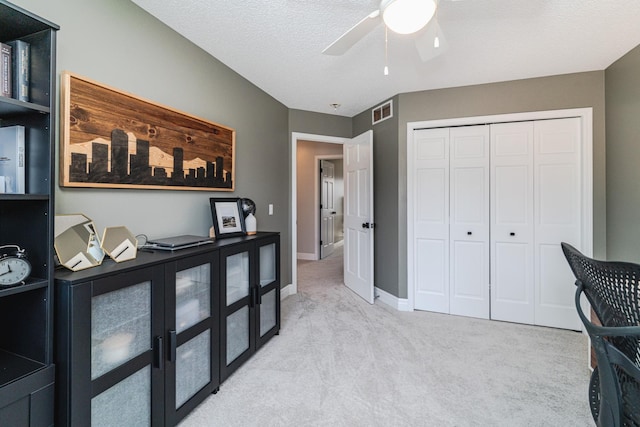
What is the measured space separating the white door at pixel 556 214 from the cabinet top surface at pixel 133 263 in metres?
2.92

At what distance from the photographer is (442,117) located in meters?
3.14

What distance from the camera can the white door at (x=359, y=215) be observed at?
3.50m

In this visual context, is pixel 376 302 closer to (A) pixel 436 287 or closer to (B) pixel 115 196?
(A) pixel 436 287

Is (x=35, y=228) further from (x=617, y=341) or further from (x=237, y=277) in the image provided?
(x=617, y=341)

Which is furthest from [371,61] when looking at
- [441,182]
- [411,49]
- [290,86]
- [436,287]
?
[436,287]

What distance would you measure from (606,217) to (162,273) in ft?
11.9

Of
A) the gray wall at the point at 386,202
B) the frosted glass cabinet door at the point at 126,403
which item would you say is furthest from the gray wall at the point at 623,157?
the frosted glass cabinet door at the point at 126,403

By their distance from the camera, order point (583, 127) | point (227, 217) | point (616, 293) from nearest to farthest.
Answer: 1. point (616, 293)
2. point (227, 217)
3. point (583, 127)

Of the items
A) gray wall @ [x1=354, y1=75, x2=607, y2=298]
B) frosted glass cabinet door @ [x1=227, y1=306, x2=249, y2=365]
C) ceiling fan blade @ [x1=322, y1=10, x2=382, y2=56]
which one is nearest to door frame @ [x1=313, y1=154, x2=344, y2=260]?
gray wall @ [x1=354, y1=75, x2=607, y2=298]

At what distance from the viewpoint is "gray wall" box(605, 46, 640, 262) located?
2322 millimetres

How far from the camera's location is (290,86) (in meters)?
3.05

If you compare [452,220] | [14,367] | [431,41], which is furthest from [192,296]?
[452,220]

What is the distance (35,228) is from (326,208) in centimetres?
552

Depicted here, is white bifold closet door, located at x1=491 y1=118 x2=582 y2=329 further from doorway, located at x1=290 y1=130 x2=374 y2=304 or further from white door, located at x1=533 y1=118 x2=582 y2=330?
doorway, located at x1=290 y1=130 x2=374 y2=304
